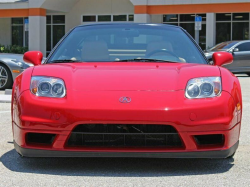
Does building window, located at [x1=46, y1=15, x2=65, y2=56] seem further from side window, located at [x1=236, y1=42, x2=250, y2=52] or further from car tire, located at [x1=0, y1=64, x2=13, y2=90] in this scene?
car tire, located at [x1=0, y1=64, x2=13, y2=90]

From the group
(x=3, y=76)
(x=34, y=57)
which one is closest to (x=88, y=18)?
(x=3, y=76)

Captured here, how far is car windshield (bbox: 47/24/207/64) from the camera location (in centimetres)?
535

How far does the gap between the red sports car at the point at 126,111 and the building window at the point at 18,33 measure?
34402mm

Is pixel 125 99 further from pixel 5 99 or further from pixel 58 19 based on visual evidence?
pixel 58 19

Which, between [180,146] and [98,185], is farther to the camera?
[180,146]

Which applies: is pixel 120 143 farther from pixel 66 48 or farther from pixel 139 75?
pixel 66 48

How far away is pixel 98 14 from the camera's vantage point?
36.4 m

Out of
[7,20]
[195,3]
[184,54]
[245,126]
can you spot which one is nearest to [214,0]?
[195,3]

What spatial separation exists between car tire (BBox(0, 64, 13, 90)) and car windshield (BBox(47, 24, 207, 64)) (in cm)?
716

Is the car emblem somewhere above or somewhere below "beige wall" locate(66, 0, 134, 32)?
below

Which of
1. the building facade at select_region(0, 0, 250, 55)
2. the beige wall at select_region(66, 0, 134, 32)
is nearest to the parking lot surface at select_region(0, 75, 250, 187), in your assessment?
the building facade at select_region(0, 0, 250, 55)

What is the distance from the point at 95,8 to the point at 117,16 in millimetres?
1605

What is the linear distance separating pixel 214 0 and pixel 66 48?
86.0 ft

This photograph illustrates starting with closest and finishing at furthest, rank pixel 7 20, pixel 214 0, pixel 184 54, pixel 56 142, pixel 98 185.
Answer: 1. pixel 98 185
2. pixel 56 142
3. pixel 184 54
4. pixel 214 0
5. pixel 7 20
